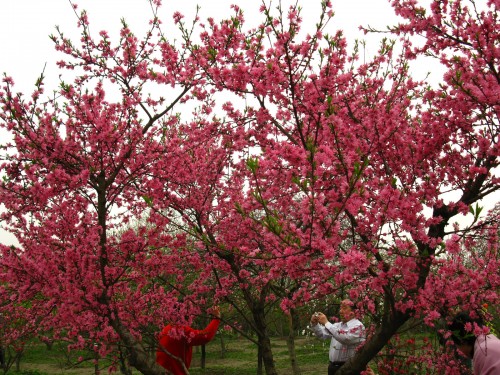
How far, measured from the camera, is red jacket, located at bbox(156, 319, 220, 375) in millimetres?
5613

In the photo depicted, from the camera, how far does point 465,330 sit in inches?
127

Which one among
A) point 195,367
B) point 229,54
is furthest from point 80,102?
point 195,367

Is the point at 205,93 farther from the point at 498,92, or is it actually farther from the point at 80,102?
the point at 498,92

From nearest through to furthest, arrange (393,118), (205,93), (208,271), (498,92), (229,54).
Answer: (498,92) < (393,118) < (229,54) < (205,93) < (208,271)

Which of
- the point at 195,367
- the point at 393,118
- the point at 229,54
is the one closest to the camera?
the point at 393,118

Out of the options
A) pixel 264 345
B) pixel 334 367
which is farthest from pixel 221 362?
pixel 334 367

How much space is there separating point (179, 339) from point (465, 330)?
3833 mm

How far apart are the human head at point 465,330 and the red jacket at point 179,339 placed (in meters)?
3.21

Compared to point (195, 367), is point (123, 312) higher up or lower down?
higher up

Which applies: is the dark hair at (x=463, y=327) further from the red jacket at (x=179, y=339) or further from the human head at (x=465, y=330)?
the red jacket at (x=179, y=339)

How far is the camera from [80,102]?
18.2 feet

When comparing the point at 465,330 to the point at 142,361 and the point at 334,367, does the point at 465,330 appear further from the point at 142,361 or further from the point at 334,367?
the point at 142,361

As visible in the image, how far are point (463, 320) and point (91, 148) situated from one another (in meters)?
4.34

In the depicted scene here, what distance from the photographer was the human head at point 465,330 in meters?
3.15
